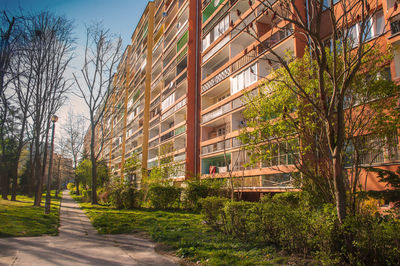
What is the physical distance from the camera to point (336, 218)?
5.36 m

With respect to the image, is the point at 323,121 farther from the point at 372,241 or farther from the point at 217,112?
the point at 217,112

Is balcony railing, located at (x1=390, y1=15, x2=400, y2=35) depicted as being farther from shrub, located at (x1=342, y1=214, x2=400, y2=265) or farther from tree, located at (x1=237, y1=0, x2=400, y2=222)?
shrub, located at (x1=342, y1=214, x2=400, y2=265)

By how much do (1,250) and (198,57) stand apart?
29742mm

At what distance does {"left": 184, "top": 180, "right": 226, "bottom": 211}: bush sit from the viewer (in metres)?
19.8

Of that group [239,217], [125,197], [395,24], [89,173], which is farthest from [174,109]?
[239,217]

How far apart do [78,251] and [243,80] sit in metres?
18.5

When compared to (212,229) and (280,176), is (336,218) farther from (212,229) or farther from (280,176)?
(280,176)

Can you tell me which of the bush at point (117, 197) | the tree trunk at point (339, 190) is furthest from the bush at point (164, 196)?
the tree trunk at point (339, 190)

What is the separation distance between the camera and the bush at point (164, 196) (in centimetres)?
2087

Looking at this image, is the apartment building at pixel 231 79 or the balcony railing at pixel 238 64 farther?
the balcony railing at pixel 238 64

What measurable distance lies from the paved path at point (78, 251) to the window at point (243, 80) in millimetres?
15732

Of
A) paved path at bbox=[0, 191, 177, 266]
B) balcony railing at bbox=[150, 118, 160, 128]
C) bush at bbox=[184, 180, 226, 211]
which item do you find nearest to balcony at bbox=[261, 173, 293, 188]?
bush at bbox=[184, 180, 226, 211]

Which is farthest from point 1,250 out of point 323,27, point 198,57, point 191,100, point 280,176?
point 198,57

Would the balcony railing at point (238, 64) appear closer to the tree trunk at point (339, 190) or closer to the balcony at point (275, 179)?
the balcony at point (275, 179)
